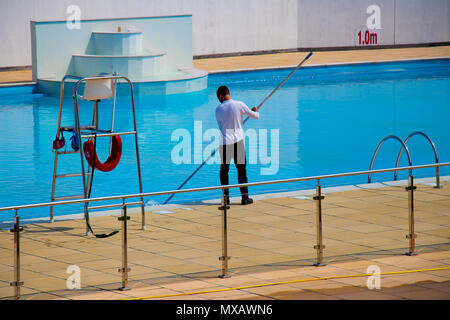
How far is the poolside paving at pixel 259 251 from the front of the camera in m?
5.32

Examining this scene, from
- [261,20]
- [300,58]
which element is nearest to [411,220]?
[300,58]

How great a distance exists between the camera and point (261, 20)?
22547 mm

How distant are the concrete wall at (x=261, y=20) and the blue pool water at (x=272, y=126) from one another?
2604 millimetres

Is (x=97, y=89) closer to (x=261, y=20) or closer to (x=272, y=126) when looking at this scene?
(x=272, y=126)

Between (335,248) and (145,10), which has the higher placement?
(145,10)

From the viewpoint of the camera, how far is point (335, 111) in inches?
613

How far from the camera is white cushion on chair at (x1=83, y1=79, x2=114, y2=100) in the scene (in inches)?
294

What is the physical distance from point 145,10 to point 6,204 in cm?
1220

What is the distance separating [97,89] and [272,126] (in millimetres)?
6723

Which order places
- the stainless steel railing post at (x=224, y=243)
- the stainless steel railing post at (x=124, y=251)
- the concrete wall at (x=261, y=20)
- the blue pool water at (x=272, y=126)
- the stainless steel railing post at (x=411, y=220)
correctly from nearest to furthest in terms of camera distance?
the stainless steel railing post at (x=124, y=251), the stainless steel railing post at (x=224, y=243), the stainless steel railing post at (x=411, y=220), the blue pool water at (x=272, y=126), the concrete wall at (x=261, y=20)

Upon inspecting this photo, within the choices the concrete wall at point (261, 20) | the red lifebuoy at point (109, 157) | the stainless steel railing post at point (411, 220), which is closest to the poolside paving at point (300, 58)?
the concrete wall at point (261, 20)

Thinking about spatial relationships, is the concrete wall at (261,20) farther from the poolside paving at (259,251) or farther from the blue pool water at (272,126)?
the poolside paving at (259,251)
